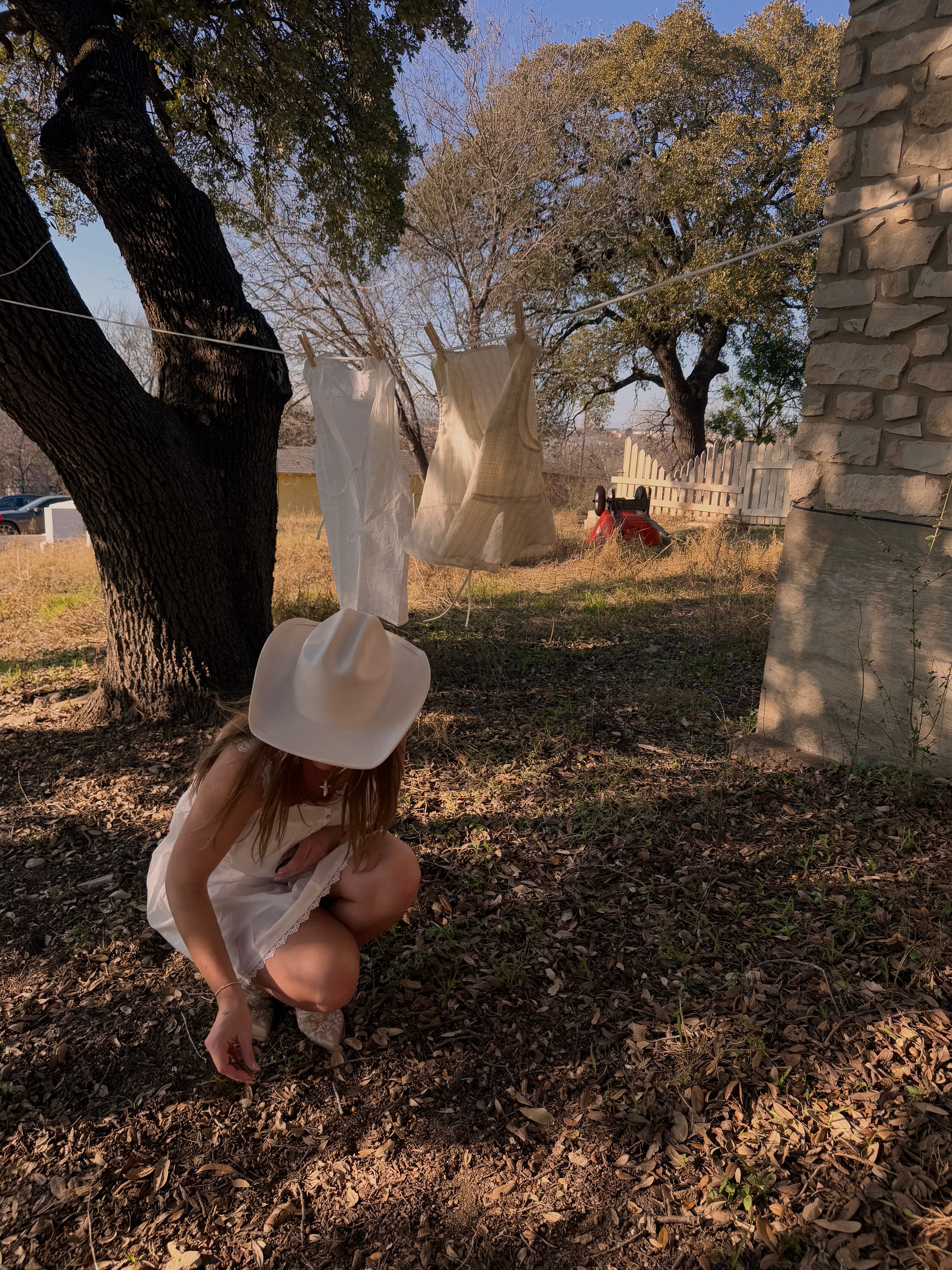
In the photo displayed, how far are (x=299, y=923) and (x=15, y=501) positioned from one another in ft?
76.1

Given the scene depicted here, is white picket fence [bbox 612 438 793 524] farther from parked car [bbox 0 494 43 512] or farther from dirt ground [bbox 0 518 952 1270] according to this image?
parked car [bbox 0 494 43 512]

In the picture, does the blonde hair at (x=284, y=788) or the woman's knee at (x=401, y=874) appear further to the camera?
the woman's knee at (x=401, y=874)

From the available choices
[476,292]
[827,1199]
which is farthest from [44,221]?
[476,292]

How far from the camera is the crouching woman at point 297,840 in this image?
1636mm

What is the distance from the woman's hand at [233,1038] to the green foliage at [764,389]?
46.0 ft

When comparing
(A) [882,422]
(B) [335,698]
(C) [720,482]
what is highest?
(A) [882,422]

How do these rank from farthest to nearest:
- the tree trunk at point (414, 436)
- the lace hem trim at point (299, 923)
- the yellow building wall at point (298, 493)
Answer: the yellow building wall at point (298, 493) < the tree trunk at point (414, 436) < the lace hem trim at point (299, 923)

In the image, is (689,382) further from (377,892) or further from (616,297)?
(377,892)

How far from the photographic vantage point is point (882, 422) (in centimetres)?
302

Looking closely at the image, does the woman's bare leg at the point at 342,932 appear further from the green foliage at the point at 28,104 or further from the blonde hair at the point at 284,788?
the green foliage at the point at 28,104

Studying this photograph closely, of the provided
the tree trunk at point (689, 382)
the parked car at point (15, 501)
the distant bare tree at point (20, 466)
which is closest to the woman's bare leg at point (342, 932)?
the tree trunk at point (689, 382)

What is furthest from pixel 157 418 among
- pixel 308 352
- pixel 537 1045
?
pixel 537 1045

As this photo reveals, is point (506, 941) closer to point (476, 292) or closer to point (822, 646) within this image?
point (822, 646)

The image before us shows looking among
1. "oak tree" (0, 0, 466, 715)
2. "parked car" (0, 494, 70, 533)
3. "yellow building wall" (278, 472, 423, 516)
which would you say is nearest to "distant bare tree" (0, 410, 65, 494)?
"parked car" (0, 494, 70, 533)
